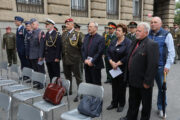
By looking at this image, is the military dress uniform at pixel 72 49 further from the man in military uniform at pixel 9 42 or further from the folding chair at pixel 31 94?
the man in military uniform at pixel 9 42

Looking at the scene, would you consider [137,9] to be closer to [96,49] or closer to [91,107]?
[96,49]

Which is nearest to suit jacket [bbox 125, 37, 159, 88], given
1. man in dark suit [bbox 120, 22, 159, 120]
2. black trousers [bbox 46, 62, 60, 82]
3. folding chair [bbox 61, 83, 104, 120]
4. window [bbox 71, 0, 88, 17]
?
man in dark suit [bbox 120, 22, 159, 120]

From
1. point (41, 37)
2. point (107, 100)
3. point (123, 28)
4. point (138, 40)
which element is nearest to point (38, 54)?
point (41, 37)

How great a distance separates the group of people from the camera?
2602 mm

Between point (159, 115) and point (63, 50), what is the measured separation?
2678 mm

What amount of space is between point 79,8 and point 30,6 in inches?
126

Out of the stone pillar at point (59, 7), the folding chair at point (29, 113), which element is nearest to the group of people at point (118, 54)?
the folding chair at point (29, 113)

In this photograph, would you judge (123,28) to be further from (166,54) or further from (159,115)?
(159,115)

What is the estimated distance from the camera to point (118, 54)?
3.44 metres

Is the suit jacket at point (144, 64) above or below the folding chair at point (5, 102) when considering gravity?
above

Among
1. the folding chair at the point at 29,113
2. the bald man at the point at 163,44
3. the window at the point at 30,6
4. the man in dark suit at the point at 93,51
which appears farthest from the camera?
the window at the point at 30,6

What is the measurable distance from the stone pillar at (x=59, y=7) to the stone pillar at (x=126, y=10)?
15.8 feet

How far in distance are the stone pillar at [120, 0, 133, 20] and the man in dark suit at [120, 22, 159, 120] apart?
10929 mm

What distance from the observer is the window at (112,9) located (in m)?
12.4
